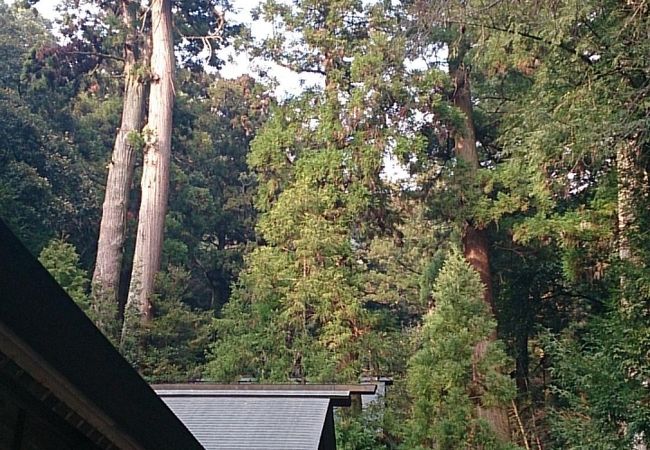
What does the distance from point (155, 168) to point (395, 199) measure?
4238 mm

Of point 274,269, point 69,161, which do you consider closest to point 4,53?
point 69,161

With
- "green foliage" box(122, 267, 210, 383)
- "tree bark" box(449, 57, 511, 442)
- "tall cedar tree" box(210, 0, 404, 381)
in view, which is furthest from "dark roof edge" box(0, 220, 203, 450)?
"tree bark" box(449, 57, 511, 442)

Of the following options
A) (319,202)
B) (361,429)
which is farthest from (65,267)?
(361,429)

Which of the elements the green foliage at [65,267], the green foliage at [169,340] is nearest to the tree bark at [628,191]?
the green foliage at [169,340]

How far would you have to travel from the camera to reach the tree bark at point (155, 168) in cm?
1072

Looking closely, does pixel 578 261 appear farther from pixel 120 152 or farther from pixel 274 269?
pixel 120 152

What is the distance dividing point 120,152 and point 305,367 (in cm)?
501

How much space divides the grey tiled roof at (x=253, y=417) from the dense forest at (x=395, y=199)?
129 inches

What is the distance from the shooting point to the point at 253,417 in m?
4.64

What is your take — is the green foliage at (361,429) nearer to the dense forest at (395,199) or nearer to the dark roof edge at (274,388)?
the dense forest at (395,199)

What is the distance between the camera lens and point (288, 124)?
38.3 ft

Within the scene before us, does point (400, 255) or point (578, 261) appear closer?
point (578, 261)

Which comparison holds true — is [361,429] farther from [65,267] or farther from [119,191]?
[119,191]

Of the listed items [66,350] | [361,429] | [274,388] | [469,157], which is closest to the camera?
[66,350]
